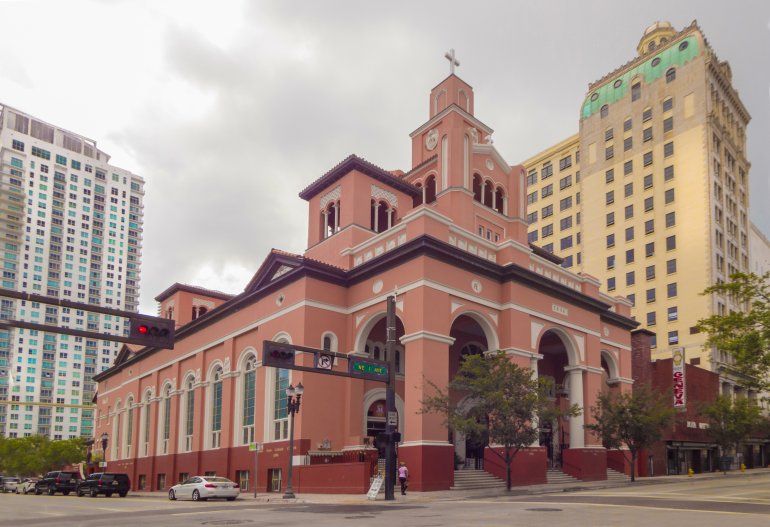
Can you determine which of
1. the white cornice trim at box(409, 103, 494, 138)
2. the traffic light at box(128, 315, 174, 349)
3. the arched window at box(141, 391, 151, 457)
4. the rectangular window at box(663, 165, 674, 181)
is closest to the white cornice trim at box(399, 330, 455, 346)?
the traffic light at box(128, 315, 174, 349)

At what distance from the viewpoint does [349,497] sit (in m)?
28.8

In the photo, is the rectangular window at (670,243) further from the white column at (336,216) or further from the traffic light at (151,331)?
the traffic light at (151,331)

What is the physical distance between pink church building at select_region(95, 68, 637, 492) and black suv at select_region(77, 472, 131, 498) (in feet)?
18.5

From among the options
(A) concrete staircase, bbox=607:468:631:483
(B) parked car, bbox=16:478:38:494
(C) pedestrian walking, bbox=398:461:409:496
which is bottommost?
(B) parked car, bbox=16:478:38:494

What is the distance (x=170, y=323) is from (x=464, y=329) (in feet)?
83.0

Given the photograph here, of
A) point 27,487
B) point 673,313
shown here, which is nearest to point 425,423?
point 27,487

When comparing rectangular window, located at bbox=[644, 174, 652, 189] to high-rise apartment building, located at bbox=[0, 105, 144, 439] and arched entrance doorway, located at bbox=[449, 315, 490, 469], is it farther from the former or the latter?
high-rise apartment building, located at bbox=[0, 105, 144, 439]

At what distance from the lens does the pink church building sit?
34.1 meters

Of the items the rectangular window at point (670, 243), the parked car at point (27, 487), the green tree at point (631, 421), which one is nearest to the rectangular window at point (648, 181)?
the rectangular window at point (670, 243)

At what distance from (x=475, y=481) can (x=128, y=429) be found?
41445mm

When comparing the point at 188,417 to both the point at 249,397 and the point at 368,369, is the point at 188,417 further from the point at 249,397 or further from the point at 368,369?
the point at 368,369

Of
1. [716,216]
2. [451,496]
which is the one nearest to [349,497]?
[451,496]

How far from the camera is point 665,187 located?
78125 millimetres

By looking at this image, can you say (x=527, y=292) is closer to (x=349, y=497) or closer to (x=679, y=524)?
(x=349, y=497)
